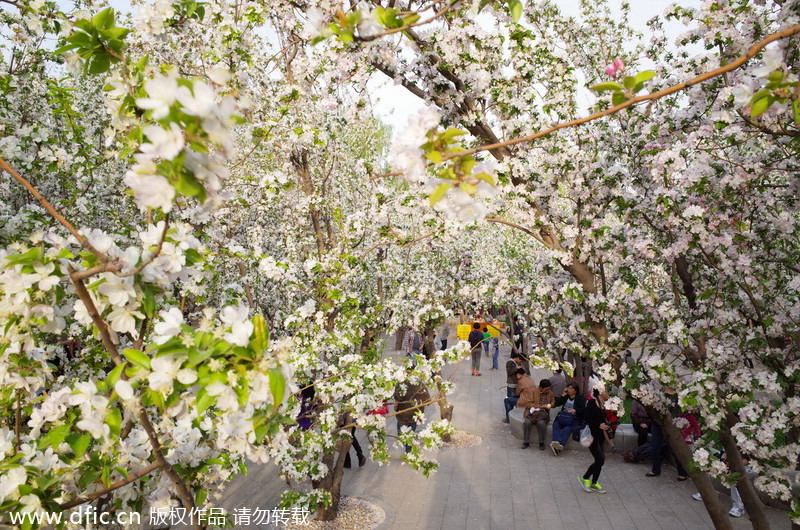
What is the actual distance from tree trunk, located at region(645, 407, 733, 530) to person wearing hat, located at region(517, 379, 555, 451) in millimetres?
4769

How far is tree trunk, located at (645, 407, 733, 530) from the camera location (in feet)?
17.4

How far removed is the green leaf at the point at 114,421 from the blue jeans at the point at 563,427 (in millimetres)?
9344

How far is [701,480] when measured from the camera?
5375 millimetres

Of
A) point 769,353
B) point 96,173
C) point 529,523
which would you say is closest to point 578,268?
point 769,353

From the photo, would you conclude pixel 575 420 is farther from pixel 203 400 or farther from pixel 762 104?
pixel 203 400

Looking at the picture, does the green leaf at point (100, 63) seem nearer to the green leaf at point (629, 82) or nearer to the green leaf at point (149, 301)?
the green leaf at point (149, 301)

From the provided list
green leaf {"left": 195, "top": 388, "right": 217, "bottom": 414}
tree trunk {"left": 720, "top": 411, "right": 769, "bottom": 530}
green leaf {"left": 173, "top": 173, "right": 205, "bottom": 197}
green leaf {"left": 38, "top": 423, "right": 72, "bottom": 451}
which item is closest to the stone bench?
tree trunk {"left": 720, "top": 411, "right": 769, "bottom": 530}

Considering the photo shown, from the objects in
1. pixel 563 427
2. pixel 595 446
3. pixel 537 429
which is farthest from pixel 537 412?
pixel 595 446

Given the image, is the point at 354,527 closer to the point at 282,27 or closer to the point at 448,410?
the point at 448,410

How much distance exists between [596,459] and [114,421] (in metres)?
8.03

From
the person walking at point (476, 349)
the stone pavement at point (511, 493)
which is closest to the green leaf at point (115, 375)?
the stone pavement at point (511, 493)

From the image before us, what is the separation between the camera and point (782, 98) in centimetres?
168

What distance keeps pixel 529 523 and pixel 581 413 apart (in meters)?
2.43

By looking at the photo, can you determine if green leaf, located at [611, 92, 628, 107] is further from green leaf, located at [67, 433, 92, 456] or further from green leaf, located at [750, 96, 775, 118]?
green leaf, located at [67, 433, 92, 456]
